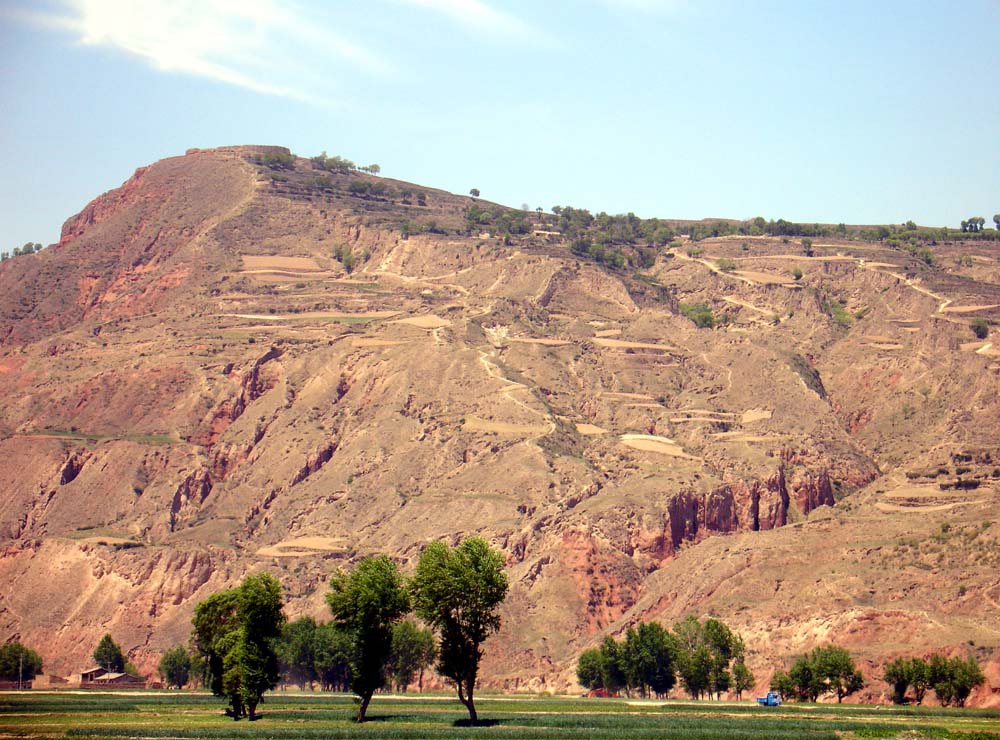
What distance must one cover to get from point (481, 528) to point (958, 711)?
189 feet

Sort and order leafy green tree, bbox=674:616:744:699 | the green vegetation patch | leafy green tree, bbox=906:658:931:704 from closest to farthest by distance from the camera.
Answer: leafy green tree, bbox=906:658:931:704
leafy green tree, bbox=674:616:744:699
the green vegetation patch

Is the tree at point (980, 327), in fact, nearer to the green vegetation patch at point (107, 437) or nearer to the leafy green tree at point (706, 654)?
the leafy green tree at point (706, 654)

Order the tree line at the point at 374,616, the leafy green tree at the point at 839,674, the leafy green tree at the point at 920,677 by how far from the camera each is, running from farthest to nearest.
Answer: the leafy green tree at the point at 839,674 < the leafy green tree at the point at 920,677 < the tree line at the point at 374,616

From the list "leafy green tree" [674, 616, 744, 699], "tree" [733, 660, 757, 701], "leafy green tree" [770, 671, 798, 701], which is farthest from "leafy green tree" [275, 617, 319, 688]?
"leafy green tree" [770, 671, 798, 701]

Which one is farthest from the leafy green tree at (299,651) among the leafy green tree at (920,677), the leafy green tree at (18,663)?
the leafy green tree at (920,677)

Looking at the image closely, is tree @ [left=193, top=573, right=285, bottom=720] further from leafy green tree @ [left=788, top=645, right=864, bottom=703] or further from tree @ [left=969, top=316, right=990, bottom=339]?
tree @ [left=969, top=316, right=990, bottom=339]

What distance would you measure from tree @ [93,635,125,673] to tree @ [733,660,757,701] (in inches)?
2045

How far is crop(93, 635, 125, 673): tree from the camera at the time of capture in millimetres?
132875

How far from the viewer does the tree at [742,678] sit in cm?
11181

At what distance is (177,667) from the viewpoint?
13125 cm

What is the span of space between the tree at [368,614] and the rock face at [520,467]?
40.1 meters

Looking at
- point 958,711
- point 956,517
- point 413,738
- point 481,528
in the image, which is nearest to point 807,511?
point 956,517

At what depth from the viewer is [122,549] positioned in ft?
492

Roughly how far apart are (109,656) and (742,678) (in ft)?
175
